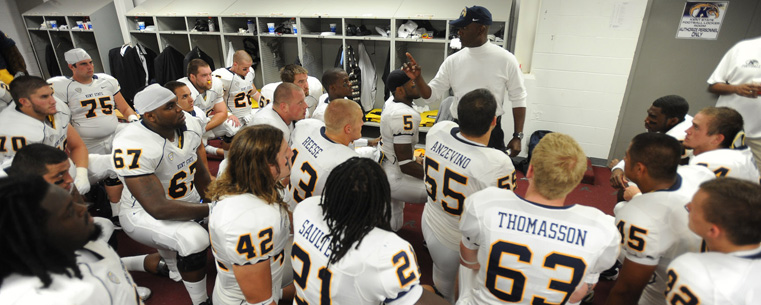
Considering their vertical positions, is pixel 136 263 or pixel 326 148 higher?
pixel 326 148

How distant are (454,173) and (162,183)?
185 centimetres

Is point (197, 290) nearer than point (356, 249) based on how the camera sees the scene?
No

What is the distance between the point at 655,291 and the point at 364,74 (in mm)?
4644

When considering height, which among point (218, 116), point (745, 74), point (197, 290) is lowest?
point (197, 290)

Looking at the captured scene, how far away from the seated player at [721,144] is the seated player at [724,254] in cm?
94

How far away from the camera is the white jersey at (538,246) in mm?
1312

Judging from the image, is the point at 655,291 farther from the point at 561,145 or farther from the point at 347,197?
the point at 347,197

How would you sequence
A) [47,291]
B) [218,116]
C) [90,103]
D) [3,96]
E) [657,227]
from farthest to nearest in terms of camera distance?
[218,116] < [90,103] < [3,96] < [657,227] < [47,291]

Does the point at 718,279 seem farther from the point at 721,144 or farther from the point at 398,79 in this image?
the point at 398,79

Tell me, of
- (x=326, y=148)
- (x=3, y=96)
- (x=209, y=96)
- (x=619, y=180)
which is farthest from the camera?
(x=209, y=96)

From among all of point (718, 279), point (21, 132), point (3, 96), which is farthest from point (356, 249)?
point (3, 96)

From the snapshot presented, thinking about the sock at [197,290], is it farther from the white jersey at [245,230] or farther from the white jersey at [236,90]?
the white jersey at [236,90]

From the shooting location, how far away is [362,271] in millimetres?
1236

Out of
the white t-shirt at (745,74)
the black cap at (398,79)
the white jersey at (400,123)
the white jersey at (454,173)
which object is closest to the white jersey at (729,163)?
the white jersey at (454,173)
